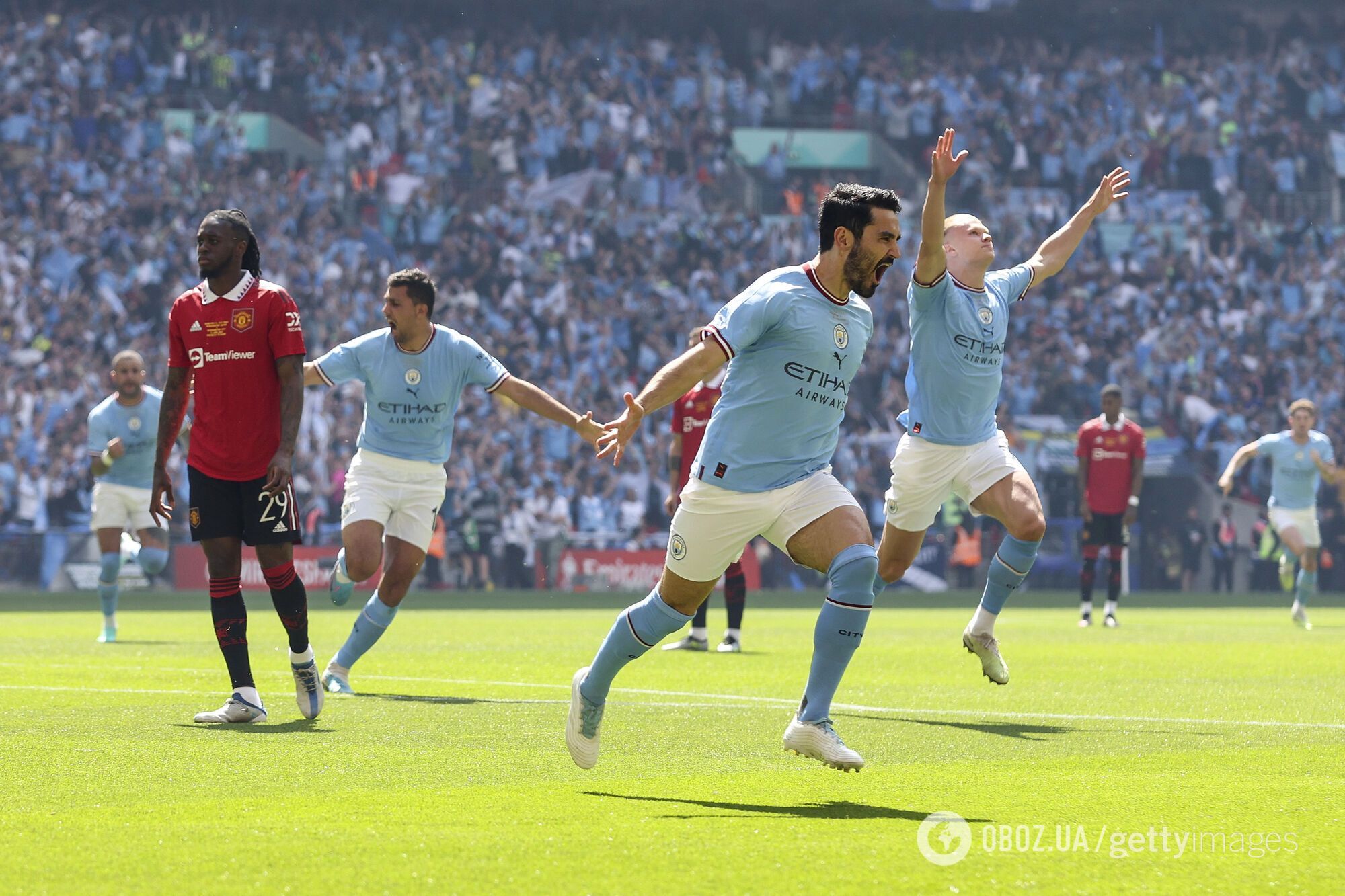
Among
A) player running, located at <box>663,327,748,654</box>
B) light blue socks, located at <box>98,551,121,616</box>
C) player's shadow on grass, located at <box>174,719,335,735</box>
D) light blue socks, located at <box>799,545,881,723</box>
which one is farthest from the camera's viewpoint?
light blue socks, located at <box>98,551,121,616</box>

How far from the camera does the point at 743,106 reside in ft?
122

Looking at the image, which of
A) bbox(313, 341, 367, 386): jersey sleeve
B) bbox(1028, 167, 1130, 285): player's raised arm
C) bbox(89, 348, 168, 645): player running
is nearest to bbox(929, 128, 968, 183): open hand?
bbox(1028, 167, 1130, 285): player's raised arm

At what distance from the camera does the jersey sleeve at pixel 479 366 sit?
415 inches

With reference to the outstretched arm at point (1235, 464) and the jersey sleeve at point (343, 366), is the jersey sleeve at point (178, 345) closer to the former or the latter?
the jersey sleeve at point (343, 366)

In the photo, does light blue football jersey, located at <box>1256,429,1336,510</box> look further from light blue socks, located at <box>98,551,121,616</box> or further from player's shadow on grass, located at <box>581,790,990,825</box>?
player's shadow on grass, located at <box>581,790,990,825</box>

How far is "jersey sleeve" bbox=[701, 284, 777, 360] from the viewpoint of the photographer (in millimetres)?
6684

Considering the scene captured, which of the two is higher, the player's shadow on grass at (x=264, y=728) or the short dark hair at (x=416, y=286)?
the short dark hair at (x=416, y=286)

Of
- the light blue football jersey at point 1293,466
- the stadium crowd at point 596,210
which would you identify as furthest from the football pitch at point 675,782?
the stadium crowd at point 596,210

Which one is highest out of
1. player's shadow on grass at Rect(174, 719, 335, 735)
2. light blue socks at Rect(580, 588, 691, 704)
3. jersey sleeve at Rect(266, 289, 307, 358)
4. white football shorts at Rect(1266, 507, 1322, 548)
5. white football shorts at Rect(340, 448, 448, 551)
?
jersey sleeve at Rect(266, 289, 307, 358)

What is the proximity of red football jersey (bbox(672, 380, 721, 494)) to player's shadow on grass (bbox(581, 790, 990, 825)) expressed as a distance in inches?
356

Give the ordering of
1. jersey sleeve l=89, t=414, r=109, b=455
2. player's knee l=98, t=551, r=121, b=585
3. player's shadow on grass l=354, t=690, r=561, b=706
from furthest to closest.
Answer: player's knee l=98, t=551, r=121, b=585, jersey sleeve l=89, t=414, r=109, b=455, player's shadow on grass l=354, t=690, r=561, b=706

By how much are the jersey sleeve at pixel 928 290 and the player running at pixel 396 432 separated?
2542mm

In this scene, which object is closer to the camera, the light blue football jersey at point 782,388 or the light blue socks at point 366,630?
the light blue football jersey at point 782,388

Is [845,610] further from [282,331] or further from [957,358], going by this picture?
[957,358]
